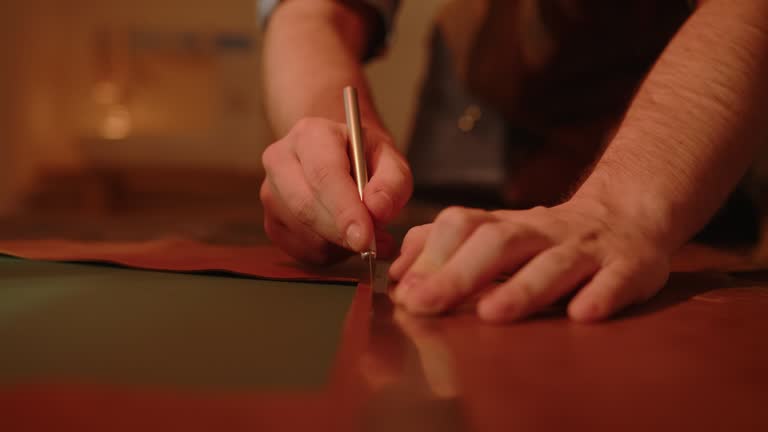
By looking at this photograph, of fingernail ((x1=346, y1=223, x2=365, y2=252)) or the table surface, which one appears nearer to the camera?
the table surface

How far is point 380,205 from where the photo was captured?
0.51 metres

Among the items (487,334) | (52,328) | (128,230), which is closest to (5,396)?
(52,328)

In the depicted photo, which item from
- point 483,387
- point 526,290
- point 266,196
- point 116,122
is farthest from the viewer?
point 116,122

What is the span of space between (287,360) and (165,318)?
0.40 ft

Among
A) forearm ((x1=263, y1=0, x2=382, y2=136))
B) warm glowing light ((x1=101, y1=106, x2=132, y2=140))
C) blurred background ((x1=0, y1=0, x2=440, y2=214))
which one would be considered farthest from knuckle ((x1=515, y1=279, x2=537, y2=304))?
warm glowing light ((x1=101, y1=106, x2=132, y2=140))

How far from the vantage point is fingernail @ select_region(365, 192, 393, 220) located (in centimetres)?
51

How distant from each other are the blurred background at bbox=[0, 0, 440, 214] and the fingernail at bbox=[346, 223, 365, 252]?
234 centimetres

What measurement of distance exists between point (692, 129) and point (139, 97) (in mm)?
2903

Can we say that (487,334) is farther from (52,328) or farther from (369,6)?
(369,6)

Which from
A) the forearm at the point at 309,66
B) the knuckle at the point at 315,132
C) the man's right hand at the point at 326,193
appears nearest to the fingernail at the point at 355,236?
Result: the man's right hand at the point at 326,193

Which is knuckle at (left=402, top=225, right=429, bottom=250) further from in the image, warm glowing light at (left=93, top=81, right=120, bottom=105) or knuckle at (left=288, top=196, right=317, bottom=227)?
warm glowing light at (left=93, top=81, right=120, bottom=105)

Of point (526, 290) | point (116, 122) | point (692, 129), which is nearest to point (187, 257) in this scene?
point (526, 290)

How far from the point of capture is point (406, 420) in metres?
0.28

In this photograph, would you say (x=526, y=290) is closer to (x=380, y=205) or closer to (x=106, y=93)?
(x=380, y=205)
